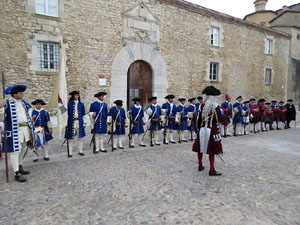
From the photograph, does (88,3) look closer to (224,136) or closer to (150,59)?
(150,59)

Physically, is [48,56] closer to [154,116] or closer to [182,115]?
[154,116]

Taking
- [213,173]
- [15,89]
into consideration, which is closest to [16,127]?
[15,89]

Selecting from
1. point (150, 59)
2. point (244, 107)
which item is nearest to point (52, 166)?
point (244, 107)

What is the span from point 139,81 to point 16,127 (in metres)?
8.97

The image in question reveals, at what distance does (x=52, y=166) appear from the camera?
5.32 m

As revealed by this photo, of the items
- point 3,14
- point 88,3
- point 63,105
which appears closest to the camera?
point 63,105

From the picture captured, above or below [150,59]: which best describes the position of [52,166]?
below

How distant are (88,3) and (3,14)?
3.58 meters

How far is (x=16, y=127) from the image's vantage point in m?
4.45

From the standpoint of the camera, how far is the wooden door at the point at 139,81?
41.3ft

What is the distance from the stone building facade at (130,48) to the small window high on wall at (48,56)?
41 millimetres

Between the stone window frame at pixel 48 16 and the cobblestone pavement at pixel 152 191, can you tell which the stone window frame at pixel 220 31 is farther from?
the cobblestone pavement at pixel 152 191

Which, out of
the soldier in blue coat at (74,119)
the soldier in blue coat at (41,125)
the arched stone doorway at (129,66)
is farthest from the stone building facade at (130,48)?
the soldier in blue coat at (41,125)

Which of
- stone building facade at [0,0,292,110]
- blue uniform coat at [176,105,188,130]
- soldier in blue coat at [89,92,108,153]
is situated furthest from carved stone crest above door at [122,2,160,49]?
soldier in blue coat at [89,92,108,153]
